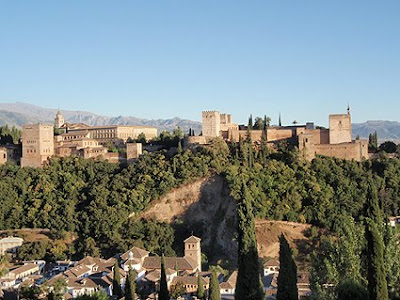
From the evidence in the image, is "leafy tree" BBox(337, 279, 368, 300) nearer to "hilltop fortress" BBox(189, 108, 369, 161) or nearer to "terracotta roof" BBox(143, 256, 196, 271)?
"terracotta roof" BBox(143, 256, 196, 271)

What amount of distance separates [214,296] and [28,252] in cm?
1889

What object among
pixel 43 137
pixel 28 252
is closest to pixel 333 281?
pixel 28 252

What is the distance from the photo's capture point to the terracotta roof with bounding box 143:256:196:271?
3909cm

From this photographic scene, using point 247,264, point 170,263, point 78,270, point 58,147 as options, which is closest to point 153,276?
point 170,263

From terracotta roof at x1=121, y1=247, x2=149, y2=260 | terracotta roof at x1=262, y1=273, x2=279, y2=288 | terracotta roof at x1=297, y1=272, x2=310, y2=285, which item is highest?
terracotta roof at x1=121, y1=247, x2=149, y2=260

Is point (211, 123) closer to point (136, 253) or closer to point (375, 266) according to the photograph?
point (136, 253)

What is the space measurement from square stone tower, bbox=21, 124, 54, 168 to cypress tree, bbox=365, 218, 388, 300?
42974mm

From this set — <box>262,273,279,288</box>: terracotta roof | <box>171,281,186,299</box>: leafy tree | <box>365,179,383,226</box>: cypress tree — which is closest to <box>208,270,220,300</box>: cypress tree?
<box>171,281,186,299</box>: leafy tree

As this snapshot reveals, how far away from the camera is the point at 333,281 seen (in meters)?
20.3

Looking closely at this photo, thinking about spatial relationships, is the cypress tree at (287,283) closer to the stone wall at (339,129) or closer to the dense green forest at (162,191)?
the dense green forest at (162,191)

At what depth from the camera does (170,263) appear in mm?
39562

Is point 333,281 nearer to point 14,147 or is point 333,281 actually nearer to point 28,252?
point 28,252

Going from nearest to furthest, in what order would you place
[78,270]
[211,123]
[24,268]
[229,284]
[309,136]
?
[229,284] → [78,270] → [24,268] → [309,136] → [211,123]

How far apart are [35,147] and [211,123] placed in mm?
17209
